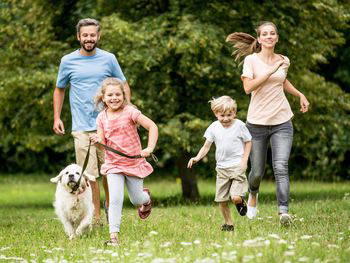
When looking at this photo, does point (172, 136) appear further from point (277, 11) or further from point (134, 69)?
point (277, 11)

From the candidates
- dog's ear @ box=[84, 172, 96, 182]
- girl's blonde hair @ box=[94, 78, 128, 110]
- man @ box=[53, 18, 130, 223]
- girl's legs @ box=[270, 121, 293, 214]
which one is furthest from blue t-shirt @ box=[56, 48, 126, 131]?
girl's legs @ box=[270, 121, 293, 214]

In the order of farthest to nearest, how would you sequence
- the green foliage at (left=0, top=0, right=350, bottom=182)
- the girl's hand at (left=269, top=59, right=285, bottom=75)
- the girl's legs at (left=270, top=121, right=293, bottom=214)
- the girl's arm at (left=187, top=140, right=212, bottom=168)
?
the green foliage at (left=0, top=0, right=350, bottom=182), the girl's legs at (left=270, top=121, right=293, bottom=214), the girl's hand at (left=269, top=59, right=285, bottom=75), the girl's arm at (left=187, top=140, right=212, bottom=168)

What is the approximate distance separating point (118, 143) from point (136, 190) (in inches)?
20.2

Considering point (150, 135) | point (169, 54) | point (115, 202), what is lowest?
point (115, 202)

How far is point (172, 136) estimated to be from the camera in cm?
1423

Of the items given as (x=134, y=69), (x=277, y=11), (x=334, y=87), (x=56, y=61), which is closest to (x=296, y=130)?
(x=334, y=87)

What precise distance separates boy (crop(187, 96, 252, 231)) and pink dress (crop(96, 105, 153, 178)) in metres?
0.70

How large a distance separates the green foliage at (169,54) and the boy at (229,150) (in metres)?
5.57

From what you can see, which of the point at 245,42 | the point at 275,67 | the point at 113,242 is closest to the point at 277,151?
the point at 275,67

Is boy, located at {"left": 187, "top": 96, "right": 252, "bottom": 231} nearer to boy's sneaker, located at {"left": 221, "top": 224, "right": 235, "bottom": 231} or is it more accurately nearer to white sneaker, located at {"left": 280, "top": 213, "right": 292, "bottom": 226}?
boy's sneaker, located at {"left": 221, "top": 224, "right": 235, "bottom": 231}

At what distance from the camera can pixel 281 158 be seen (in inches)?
349

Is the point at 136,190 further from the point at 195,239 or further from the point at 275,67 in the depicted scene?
the point at 275,67

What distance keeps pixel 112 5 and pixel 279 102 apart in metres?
7.56

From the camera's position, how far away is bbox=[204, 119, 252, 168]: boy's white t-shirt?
8.36 metres
